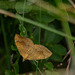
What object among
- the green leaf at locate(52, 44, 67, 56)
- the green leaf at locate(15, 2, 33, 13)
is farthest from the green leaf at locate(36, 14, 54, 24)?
the green leaf at locate(52, 44, 67, 56)

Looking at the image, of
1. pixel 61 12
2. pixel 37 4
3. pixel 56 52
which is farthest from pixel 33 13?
pixel 56 52

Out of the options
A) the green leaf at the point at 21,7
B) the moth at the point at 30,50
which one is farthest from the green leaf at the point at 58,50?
the green leaf at the point at 21,7

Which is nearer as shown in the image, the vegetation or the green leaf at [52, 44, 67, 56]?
the vegetation

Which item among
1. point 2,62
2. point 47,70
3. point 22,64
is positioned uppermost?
point 47,70

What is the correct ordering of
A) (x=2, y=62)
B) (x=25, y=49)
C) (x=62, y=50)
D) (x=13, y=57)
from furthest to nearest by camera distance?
(x=2, y=62) < (x=62, y=50) < (x=13, y=57) < (x=25, y=49)

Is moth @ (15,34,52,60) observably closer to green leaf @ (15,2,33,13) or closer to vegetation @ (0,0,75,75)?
vegetation @ (0,0,75,75)

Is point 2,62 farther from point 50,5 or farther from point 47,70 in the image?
point 50,5

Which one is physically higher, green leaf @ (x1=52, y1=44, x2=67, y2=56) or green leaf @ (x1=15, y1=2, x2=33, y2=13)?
green leaf @ (x1=15, y1=2, x2=33, y2=13)

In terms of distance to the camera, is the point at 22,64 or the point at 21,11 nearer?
the point at 21,11

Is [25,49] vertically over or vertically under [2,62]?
over
